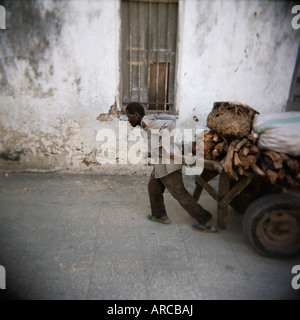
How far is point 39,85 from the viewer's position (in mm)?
4301

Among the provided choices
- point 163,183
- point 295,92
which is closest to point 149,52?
point 163,183

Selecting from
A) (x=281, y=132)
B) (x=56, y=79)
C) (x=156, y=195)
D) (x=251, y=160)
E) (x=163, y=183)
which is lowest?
(x=156, y=195)

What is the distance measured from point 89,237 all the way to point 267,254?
1883 mm

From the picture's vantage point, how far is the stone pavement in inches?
88.0

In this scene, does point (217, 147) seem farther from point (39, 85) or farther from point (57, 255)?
point (39, 85)

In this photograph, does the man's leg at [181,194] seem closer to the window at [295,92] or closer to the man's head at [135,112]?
the man's head at [135,112]

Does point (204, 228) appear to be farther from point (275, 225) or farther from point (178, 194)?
point (275, 225)

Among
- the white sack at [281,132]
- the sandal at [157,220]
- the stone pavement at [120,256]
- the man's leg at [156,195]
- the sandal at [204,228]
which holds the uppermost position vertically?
the white sack at [281,132]

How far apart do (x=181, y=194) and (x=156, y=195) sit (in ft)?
1.08

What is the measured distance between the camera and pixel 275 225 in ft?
8.28

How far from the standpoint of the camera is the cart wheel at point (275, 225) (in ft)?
8.02

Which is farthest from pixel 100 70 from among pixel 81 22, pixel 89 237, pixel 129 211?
pixel 89 237

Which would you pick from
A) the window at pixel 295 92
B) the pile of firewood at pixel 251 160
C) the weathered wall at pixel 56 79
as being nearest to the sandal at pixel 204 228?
the pile of firewood at pixel 251 160

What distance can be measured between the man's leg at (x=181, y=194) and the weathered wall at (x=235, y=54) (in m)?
1.86
